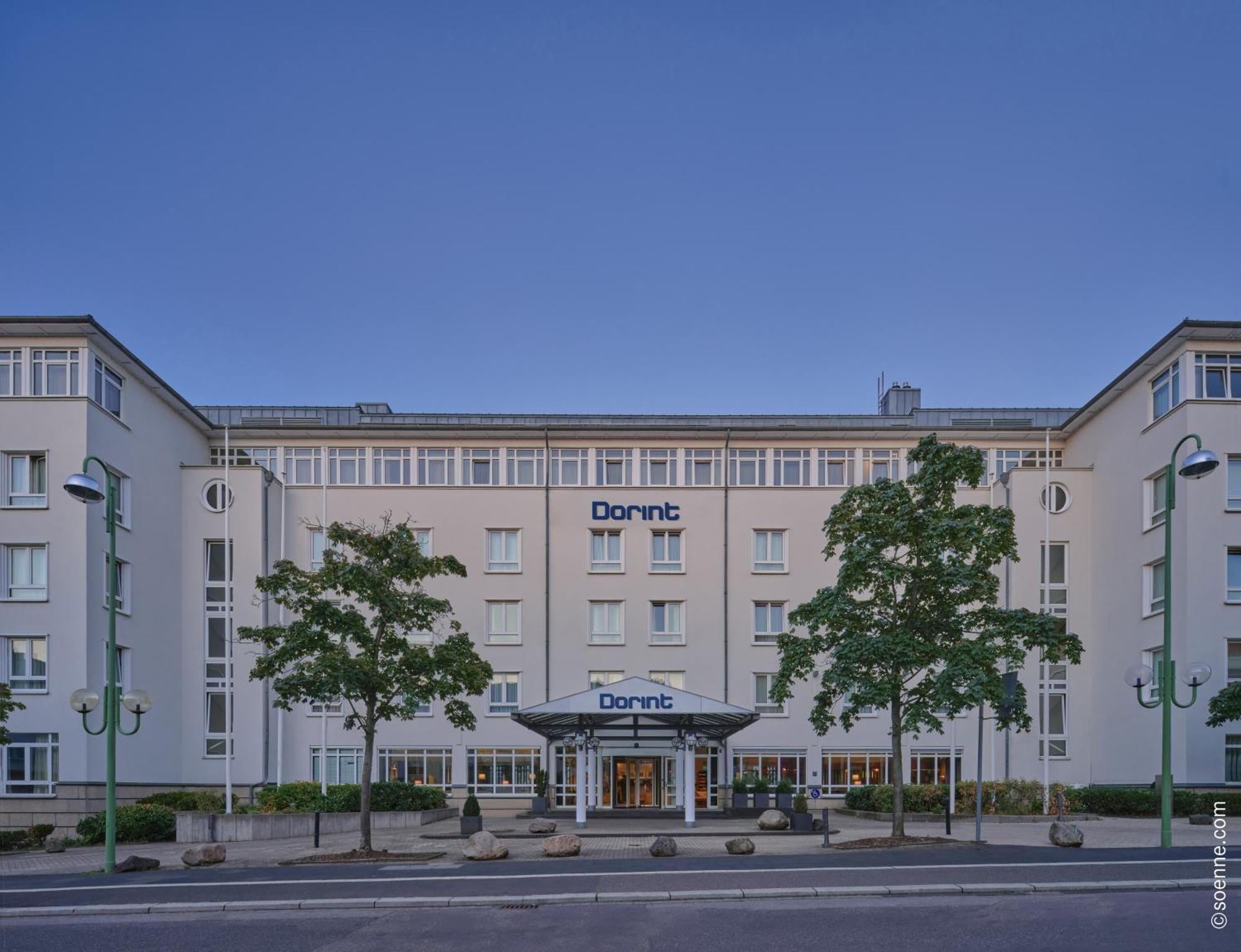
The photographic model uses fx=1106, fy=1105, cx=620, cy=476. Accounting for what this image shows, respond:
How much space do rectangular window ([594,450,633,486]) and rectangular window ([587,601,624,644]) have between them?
4882mm

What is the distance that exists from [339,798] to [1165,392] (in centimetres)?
2956

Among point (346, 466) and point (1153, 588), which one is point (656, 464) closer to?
point (346, 466)

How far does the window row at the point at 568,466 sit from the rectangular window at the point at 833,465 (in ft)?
0.08

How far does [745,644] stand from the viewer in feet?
142

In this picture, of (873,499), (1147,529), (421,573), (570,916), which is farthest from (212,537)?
(1147,529)

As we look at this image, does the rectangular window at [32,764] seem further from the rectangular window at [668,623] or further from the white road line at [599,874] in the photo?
the rectangular window at [668,623]

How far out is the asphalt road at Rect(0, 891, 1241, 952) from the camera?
12.7 metres

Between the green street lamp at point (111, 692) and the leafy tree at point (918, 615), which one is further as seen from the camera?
the leafy tree at point (918, 615)

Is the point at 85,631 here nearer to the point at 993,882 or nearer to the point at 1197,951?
the point at 993,882

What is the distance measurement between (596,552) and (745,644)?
6853 millimetres

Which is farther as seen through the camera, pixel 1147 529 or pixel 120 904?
pixel 1147 529

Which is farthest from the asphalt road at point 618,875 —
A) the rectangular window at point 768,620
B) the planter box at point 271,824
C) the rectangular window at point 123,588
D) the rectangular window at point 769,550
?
the rectangular window at point 769,550

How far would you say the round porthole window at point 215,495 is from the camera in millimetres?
41406

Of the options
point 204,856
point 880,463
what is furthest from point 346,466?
point 204,856
